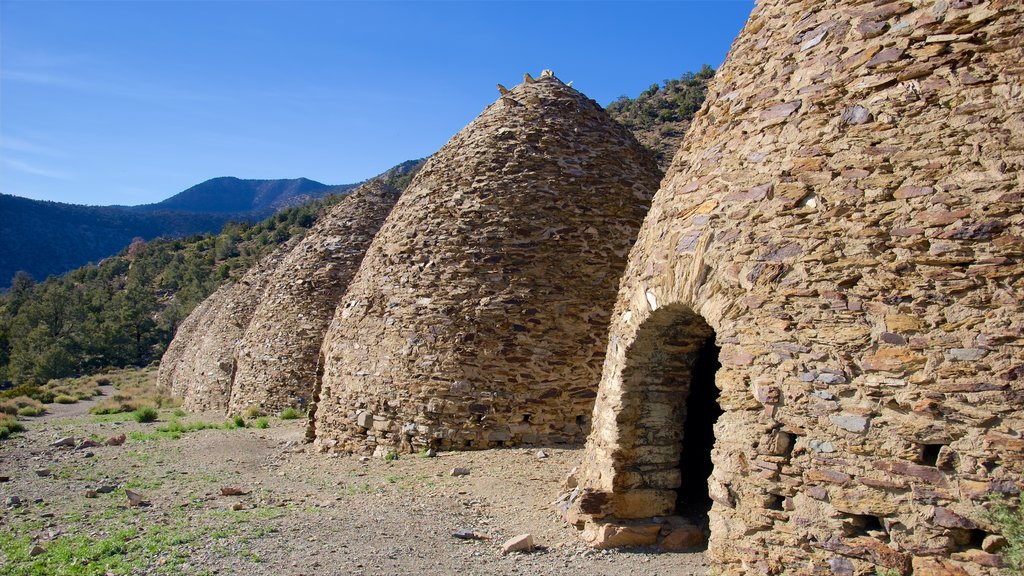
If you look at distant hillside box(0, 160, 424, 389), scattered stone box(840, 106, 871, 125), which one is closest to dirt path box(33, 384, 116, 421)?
distant hillside box(0, 160, 424, 389)

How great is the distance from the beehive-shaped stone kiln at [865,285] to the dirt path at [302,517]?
51.1 inches

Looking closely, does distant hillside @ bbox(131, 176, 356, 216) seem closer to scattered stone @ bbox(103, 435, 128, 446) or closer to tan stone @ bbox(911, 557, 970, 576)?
scattered stone @ bbox(103, 435, 128, 446)

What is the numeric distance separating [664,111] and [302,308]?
21535mm

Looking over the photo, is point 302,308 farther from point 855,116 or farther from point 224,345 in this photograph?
point 855,116

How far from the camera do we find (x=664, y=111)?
32.5 metres

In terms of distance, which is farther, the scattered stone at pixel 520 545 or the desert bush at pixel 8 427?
the desert bush at pixel 8 427

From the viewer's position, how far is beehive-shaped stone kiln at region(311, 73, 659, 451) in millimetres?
9062

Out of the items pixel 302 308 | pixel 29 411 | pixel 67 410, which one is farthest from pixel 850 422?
pixel 67 410

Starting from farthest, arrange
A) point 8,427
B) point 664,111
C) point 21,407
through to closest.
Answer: point 664,111
point 21,407
point 8,427

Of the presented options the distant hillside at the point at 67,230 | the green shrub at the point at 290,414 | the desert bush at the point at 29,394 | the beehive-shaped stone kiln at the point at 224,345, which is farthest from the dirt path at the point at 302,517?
the distant hillside at the point at 67,230

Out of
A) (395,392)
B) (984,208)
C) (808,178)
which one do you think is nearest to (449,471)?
(395,392)

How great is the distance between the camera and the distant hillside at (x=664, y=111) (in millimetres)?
28125

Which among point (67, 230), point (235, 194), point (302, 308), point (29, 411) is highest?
point (235, 194)

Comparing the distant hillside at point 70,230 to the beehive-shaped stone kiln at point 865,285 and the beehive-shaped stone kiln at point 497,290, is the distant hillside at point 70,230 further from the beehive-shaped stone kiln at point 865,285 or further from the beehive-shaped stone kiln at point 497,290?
the beehive-shaped stone kiln at point 865,285
